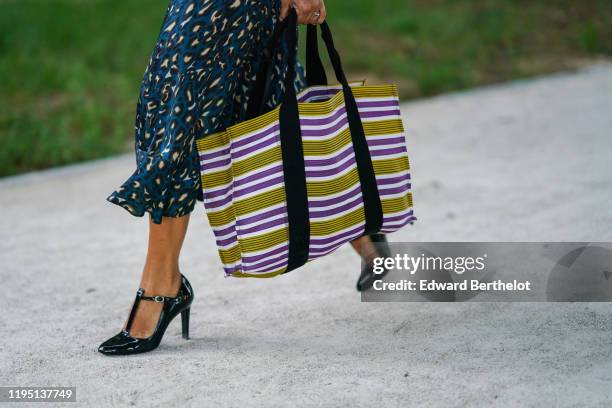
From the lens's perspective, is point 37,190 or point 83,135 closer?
point 37,190

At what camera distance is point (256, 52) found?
8.42 ft

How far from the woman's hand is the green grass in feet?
10.1

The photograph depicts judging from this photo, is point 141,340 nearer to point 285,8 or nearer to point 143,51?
point 285,8

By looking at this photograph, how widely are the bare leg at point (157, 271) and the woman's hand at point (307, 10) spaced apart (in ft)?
2.13

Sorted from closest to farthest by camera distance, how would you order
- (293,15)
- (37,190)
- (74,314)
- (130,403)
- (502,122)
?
(130,403) < (293,15) < (74,314) < (37,190) < (502,122)

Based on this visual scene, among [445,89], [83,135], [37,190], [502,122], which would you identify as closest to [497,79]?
[445,89]

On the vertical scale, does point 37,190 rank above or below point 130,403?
above

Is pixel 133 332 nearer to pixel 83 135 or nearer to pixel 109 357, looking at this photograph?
pixel 109 357

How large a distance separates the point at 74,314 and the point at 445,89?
4.19 m

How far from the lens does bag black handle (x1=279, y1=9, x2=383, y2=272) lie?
233cm

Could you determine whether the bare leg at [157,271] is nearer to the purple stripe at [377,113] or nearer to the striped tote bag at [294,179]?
the striped tote bag at [294,179]

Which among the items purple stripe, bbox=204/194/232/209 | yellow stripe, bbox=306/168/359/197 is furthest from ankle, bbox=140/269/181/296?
yellow stripe, bbox=306/168/359/197

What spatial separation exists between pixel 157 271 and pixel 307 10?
2.79 ft

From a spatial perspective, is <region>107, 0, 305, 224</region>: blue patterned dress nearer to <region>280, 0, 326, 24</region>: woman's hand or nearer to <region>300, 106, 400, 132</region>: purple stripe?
<region>280, 0, 326, 24</region>: woman's hand
